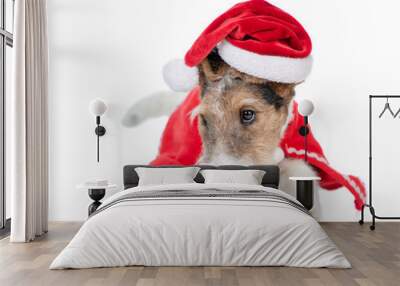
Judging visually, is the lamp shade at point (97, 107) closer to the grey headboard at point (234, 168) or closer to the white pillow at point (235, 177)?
the grey headboard at point (234, 168)

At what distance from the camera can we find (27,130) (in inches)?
215

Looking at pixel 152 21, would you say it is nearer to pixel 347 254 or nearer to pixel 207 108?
pixel 207 108

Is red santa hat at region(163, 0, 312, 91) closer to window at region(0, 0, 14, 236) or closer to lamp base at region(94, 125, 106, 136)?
lamp base at region(94, 125, 106, 136)

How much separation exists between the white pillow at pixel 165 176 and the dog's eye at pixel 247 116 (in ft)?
3.01

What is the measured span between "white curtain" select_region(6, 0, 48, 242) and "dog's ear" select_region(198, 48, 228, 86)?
6.48ft

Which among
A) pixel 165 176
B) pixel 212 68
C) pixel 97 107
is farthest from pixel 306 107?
pixel 97 107

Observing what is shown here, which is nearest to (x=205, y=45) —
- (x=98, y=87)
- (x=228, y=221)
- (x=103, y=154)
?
(x=98, y=87)

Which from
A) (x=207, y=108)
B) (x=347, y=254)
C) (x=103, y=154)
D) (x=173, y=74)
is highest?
(x=173, y=74)

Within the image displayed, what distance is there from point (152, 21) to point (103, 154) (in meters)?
1.86

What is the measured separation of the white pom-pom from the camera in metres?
6.75

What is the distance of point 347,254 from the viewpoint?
4680mm

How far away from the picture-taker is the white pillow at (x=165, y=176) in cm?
616

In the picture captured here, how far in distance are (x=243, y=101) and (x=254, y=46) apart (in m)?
0.71

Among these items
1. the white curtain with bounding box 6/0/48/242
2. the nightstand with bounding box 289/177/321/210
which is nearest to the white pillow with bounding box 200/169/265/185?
the nightstand with bounding box 289/177/321/210
